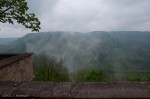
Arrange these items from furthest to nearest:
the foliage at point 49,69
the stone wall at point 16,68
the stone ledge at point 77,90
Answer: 1. the foliage at point 49,69
2. the stone wall at point 16,68
3. the stone ledge at point 77,90

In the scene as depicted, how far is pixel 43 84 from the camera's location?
3.61 meters

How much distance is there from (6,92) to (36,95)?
469 mm

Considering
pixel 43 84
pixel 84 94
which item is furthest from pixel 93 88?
pixel 43 84

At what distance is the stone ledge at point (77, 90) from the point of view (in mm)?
3082

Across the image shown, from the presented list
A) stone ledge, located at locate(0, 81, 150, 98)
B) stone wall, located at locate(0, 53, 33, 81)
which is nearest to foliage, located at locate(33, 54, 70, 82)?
stone wall, located at locate(0, 53, 33, 81)

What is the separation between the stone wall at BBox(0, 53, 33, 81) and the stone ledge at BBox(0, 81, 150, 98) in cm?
499

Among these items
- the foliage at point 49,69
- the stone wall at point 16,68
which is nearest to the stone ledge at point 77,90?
the stone wall at point 16,68

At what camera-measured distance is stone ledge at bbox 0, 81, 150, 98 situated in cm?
308

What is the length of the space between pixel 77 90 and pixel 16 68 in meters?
7.00

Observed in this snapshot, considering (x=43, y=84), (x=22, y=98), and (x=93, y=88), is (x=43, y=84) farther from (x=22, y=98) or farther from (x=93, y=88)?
Answer: (x=93, y=88)

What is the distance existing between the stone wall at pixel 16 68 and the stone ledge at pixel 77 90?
4993 millimetres

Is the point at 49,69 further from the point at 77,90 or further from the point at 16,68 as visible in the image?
the point at 77,90

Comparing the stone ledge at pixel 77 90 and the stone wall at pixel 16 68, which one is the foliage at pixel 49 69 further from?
the stone ledge at pixel 77 90

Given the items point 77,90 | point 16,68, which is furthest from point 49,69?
point 77,90
